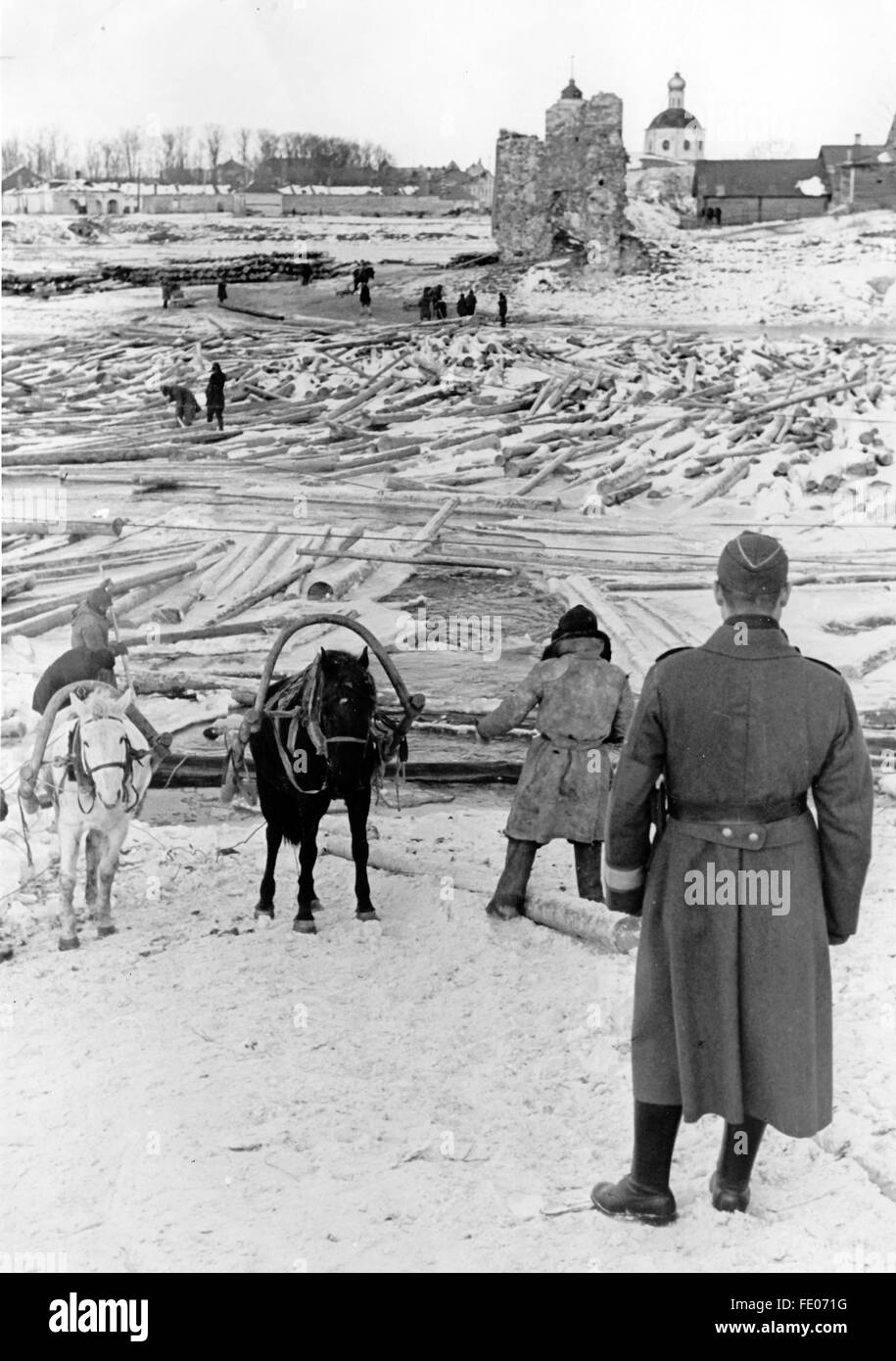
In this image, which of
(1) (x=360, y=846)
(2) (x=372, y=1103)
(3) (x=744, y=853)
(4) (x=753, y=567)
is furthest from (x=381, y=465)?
(3) (x=744, y=853)

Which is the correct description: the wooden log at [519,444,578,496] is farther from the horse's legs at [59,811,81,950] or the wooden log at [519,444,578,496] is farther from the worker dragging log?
the horse's legs at [59,811,81,950]

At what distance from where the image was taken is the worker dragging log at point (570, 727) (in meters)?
4.71

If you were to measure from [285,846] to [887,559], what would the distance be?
2.65 metres

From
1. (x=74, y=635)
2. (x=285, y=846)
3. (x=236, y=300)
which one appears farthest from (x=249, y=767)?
(x=236, y=300)

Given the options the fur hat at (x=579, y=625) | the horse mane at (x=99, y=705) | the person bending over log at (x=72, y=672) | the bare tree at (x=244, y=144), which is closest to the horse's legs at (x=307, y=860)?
the horse mane at (x=99, y=705)

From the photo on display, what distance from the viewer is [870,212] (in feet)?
20.1

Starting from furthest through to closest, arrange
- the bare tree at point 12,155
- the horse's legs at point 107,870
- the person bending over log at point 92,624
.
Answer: the bare tree at point 12,155 < the person bending over log at point 92,624 < the horse's legs at point 107,870

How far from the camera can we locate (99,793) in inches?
188

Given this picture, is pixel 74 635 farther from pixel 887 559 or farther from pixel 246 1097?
pixel 887 559

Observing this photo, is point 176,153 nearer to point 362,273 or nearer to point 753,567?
point 362,273

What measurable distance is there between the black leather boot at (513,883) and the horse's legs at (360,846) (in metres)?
0.43

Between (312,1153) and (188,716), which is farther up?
(188,716)

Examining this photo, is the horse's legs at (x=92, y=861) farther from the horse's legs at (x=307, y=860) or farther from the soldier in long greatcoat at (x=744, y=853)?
the soldier in long greatcoat at (x=744, y=853)

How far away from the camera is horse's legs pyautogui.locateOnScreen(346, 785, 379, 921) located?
4871mm
